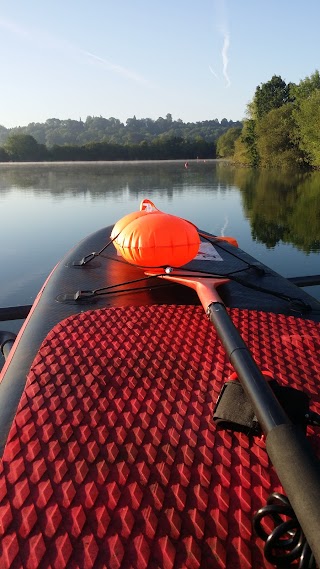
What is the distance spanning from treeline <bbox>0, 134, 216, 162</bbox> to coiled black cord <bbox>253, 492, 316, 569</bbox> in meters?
69.3

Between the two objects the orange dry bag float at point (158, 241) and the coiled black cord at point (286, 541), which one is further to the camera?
the orange dry bag float at point (158, 241)

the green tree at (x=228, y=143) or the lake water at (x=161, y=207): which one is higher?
the green tree at (x=228, y=143)

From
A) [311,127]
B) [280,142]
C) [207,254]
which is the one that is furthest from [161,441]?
[280,142]

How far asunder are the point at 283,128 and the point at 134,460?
43.7 m

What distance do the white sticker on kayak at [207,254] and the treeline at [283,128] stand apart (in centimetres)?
3426

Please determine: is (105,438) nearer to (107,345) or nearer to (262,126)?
(107,345)

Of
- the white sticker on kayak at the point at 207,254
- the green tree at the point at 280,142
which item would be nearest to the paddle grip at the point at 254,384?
the white sticker on kayak at the point at 207,254

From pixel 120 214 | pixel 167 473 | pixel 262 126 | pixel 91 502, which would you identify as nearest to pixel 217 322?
pixel 167 473

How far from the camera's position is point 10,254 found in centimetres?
781

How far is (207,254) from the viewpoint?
13.5 ft

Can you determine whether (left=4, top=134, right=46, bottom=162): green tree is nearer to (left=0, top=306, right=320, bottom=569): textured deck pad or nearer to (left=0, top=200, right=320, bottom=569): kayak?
(left=0, top=200, right=320, bottom=569): kayak

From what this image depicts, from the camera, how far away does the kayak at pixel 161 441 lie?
102 cm

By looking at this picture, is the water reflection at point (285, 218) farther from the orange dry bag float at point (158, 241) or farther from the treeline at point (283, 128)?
the treeline at point (283, 128)

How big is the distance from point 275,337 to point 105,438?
1.13 meters
